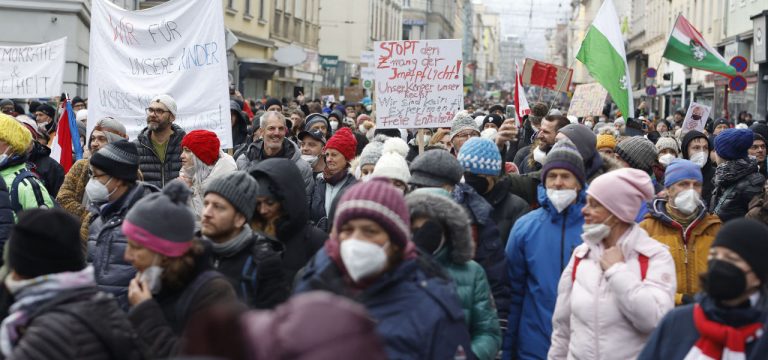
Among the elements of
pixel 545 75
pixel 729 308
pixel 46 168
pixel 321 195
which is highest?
pixel 545 75

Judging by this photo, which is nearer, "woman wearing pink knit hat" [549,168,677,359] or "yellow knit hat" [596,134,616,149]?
→ "woman wearing pink knit hat" [549,168,677,359]

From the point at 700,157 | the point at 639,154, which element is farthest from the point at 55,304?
the point at 700,157

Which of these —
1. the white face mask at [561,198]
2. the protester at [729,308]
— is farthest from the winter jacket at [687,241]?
the protester at [729,308]

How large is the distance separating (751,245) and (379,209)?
1410 mm

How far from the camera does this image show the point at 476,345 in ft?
15.3

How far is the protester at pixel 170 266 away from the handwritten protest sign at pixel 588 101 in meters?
13.5

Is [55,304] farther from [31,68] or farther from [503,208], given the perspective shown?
[31,68]

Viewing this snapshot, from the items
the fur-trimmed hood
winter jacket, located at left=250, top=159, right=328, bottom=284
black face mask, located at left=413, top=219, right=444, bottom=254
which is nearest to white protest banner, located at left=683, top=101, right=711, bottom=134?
winter jacket, located at left=250, top=159, right=328, bottom=284

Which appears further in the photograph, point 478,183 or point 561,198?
point 478,183

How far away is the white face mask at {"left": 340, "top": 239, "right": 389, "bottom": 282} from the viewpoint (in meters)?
3.67

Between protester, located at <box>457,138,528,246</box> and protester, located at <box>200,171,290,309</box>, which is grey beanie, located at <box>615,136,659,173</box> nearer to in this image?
protester, located at <box>457,138,528,246</box>

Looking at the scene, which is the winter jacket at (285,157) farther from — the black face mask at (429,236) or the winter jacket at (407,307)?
the winter jacket at (407,307)

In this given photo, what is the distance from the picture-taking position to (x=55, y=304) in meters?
3.59

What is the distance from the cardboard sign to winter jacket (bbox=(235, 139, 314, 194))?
1093 cm
